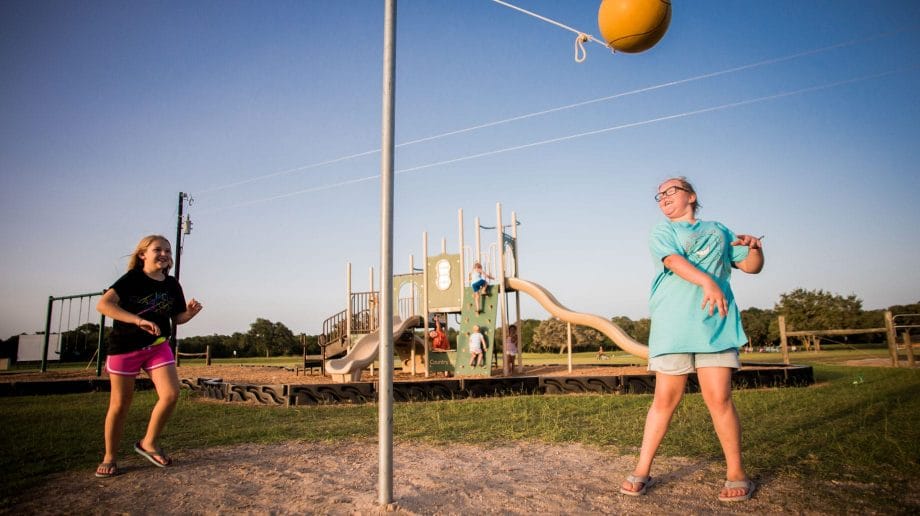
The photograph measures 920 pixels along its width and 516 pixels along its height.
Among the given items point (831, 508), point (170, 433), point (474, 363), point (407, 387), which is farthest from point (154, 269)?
point (474, 363)

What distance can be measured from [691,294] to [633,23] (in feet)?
8.37

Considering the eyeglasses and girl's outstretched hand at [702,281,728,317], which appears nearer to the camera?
girl's outstretched hand at [702,281,728,317]

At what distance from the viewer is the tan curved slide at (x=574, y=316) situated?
12.8m

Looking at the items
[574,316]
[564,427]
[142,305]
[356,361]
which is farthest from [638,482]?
[574,316]

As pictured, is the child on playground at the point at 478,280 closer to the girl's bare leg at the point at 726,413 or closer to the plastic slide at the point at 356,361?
the plastic slide at the point at 356,361

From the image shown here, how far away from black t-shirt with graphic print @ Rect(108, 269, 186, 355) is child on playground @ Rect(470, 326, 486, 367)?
9974 mm

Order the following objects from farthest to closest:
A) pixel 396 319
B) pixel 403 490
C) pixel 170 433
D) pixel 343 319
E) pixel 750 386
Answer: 1. pixel 343 319
2. pixel 396 319
3. pixel 750 386
4. pixel 170 433
5. pixel 403 490

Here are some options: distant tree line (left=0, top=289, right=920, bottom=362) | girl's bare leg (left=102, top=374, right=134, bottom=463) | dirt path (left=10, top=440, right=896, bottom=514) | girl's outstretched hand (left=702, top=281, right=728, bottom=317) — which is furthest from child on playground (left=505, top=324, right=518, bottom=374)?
distant tree line (left=0, top=289, right=920, bottom=362)

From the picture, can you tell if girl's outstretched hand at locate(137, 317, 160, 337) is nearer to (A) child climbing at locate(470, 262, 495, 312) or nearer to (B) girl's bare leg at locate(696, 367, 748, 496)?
(B) girl's bare leg at locate(696, 367, 748, 496)

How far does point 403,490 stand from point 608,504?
1.18 metres

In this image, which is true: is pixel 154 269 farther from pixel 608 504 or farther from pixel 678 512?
pixel 678 512

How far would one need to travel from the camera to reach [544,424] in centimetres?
579

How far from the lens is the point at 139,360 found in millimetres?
3863

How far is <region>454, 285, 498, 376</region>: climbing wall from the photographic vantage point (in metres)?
13.8
